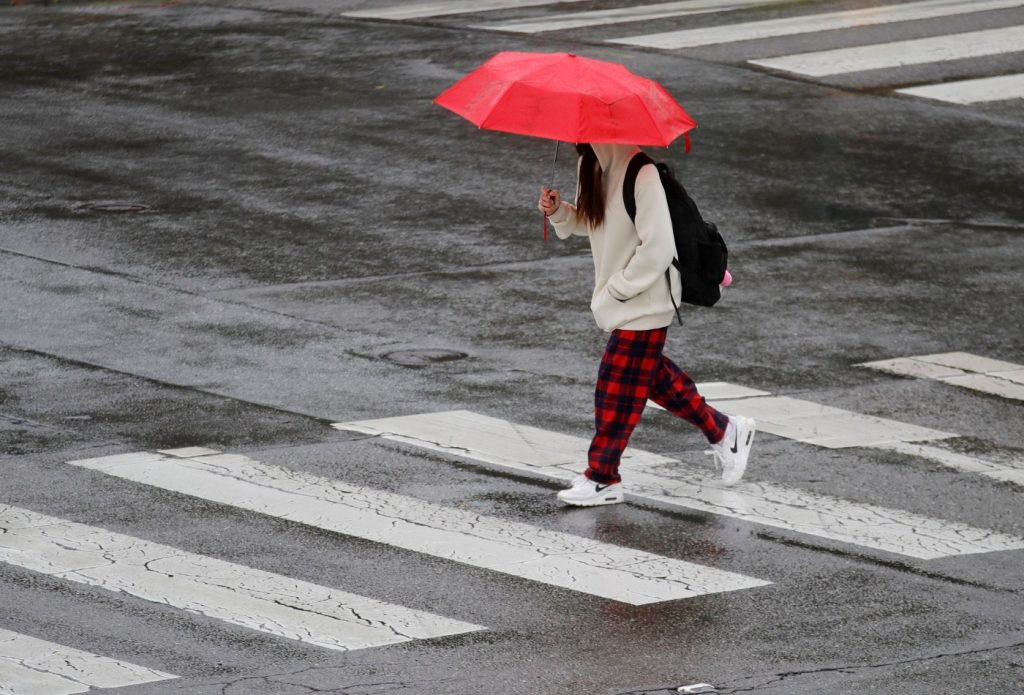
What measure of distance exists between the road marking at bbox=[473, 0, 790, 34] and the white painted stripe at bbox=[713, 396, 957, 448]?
37.4 feet

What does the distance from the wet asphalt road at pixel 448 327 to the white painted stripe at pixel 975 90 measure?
34 cm

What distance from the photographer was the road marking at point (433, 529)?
721cm

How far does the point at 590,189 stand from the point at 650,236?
14.3 inches

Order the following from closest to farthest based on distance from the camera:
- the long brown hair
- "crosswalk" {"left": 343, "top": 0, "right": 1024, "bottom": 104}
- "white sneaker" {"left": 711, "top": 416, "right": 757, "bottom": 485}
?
1. the long brown hair
2. "white sneaker" {"left": 711, "top": 416, "right": 757, "bottom": 485}
3. "crosswalk" {"left": 343, "top": 0, "right": 1024, "bottom": 104}

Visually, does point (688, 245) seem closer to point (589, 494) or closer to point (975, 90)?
point (589, 494)

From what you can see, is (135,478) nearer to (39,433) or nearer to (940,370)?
(39,433)

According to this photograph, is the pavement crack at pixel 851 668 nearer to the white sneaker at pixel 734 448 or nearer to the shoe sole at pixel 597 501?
the shoe sole at pixel 597 501

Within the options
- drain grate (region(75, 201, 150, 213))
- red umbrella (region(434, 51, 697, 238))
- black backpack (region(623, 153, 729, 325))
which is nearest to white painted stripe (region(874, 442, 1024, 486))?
black backpack (region(623, 153, 729, 325))

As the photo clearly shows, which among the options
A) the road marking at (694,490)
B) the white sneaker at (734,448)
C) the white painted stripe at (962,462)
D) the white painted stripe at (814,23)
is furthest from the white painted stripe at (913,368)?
the white painted stripe at (814,23)

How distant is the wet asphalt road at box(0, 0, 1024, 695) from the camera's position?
21.7 ft

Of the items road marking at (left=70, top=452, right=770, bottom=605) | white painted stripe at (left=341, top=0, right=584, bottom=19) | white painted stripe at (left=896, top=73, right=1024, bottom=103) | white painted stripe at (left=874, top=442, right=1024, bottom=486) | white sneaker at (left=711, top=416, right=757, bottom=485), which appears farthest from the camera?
white painted stripe at (left=341, top=0, right=584, bottom=19)

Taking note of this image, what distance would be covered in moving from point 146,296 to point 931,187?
21.9 ft

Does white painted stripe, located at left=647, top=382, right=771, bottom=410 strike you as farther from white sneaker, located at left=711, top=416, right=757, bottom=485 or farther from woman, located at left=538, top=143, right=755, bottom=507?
woman, located at left=538, top=143, right=755, bottom=507

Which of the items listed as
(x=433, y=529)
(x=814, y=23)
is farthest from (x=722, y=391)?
(x=814, y=23)
